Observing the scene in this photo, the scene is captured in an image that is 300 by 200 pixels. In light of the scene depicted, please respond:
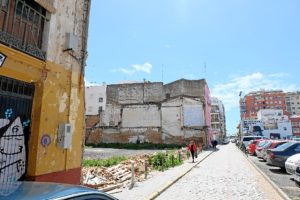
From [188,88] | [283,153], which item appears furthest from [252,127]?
[283,153]

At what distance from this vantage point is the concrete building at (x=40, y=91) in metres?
7.57

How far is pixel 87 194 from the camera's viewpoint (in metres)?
2.73

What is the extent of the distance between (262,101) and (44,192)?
137 m

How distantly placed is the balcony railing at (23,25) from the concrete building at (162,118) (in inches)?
1558

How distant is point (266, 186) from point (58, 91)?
826cm

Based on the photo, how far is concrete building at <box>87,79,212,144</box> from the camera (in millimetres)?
47094

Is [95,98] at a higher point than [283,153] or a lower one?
higher

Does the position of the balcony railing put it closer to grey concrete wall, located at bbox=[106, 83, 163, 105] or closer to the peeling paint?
the peeling paint

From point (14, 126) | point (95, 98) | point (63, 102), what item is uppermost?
point (95, 98)

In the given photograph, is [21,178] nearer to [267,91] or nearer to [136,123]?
[136,123]

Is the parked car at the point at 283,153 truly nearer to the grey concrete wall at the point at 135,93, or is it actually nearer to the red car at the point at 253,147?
the red car at the point at 253,147

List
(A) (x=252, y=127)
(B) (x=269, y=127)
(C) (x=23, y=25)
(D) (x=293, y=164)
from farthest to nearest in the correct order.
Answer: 1. (B) (x=269, y=127)
2. (A) (x=252, y=127)
3. (D) (x=293, y=164)
4. (C) (x=23, y=25)

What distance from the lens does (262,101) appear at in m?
130

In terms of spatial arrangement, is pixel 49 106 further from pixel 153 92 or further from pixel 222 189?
pixel 153 92
